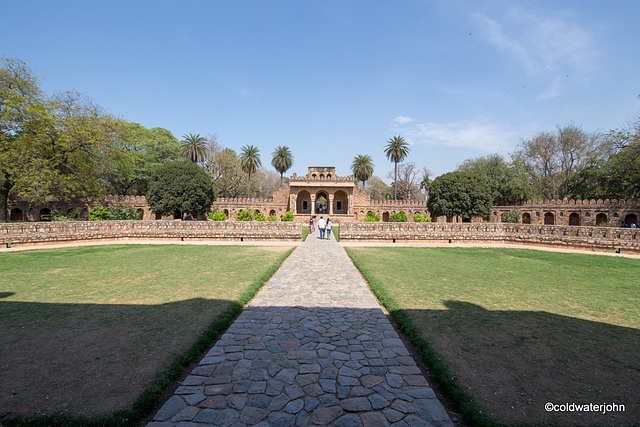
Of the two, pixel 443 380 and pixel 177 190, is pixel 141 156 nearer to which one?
pixel 177 190

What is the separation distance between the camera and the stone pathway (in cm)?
255

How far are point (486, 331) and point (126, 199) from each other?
41113mm

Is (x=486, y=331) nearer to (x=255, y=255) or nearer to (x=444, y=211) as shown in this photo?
(x=255, y=255)

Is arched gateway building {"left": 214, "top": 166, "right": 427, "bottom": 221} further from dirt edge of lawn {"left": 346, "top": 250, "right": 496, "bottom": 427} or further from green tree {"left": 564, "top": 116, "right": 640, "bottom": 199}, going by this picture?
dirt edge of lawn {"left": 346, "top": 250, "right": 496, "bottom": 427}

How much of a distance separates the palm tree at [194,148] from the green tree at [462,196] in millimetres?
33744

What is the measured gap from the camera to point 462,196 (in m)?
27.0

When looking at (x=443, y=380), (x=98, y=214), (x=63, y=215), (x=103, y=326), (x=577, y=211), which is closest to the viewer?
(x=443, y=380)

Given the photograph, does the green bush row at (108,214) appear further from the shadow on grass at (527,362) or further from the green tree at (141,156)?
the shadow on grass at (527,362)

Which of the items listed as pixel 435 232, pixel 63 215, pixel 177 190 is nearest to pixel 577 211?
pixel 435 232

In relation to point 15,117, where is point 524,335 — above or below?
below

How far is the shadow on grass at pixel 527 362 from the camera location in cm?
266

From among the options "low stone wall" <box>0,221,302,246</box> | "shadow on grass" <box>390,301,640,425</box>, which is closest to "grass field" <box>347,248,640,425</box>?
"shadow on grass" <box>390,301,640,425</box>

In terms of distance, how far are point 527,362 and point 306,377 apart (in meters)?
2.73

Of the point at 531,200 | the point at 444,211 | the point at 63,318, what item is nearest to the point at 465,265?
the point at 63,318
